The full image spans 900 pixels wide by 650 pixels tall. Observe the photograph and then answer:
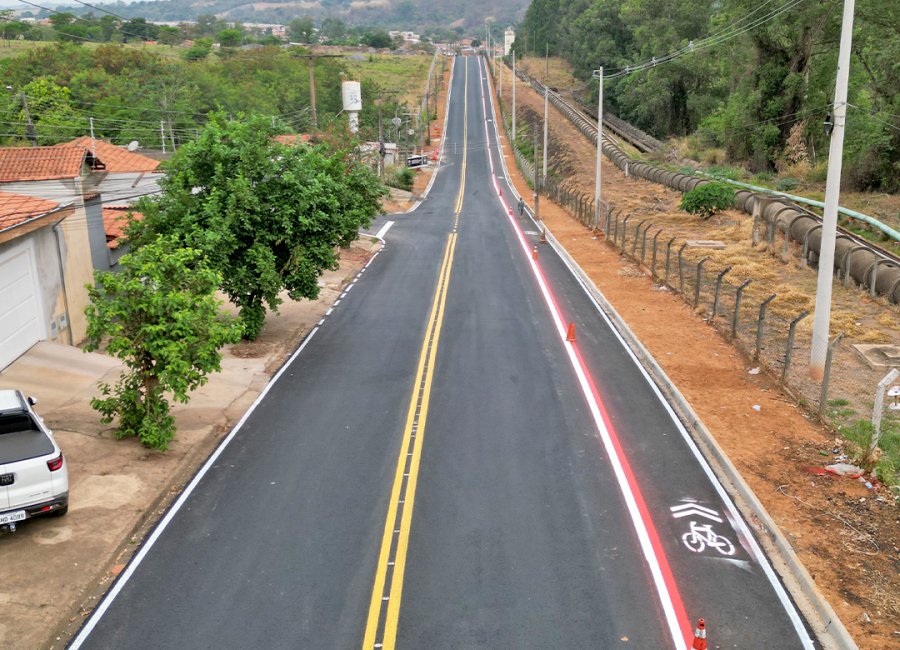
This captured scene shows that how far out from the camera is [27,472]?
11.6m

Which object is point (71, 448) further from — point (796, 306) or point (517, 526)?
point (796, 306)

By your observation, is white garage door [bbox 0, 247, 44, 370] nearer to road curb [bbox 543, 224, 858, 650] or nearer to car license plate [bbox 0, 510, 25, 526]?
car license plate [bbox 0, 510, 25, 526]

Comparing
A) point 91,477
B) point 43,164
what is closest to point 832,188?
point 91,477

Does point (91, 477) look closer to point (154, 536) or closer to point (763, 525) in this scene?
point (154, 536)

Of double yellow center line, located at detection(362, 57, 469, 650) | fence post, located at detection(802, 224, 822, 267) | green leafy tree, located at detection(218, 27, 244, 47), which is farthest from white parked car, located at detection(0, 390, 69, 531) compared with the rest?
green leafy tree, located at detection(218, 27, 244, 47)

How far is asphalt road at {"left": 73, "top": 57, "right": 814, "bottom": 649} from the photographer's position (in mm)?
9883

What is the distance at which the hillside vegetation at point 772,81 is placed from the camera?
4372 cm

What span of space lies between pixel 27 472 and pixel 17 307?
9.13 meters

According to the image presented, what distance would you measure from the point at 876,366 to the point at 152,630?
1726 cm

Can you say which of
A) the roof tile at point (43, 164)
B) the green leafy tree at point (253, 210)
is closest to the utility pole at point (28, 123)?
the roof tile at point (43, 164)

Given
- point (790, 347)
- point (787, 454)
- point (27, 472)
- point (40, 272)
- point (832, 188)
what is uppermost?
point (832, 188)

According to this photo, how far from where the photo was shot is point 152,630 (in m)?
9.84

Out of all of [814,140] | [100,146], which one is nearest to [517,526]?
[100,146]

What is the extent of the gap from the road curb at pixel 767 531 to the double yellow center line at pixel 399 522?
4.98 meters
